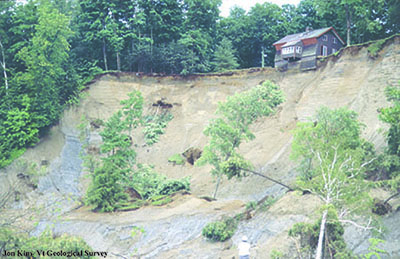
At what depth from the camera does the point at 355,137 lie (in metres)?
22.5

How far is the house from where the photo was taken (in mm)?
38125

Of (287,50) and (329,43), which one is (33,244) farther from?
(329,43)

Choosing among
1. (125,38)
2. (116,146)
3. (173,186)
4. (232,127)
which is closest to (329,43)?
(232,127)

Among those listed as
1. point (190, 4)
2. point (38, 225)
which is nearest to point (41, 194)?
point (38, 225)

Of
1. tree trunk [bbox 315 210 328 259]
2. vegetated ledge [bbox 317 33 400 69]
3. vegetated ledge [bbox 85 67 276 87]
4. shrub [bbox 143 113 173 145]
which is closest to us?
tree trunk [bbox 315 210 328 259]

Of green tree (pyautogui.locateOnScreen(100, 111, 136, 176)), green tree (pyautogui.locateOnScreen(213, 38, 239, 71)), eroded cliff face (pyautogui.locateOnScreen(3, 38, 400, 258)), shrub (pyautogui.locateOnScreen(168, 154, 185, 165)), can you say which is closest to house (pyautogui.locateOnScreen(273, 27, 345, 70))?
eroded cliff face (pyautogui.locateOnScreen(3, 38, 400, 258))

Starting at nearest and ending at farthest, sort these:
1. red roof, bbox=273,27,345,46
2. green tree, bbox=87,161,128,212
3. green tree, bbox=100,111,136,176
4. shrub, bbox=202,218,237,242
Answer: shrub, bbox=202,218,237,242 < green tree, bbox=87,161,128,212 < green tree, bbox=100,111,136,176 < red roof, bbox=273,27,345,46

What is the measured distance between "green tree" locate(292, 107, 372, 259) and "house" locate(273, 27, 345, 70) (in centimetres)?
1569

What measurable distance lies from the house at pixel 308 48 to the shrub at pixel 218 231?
1935cm

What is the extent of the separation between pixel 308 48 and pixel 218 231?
21518 mm

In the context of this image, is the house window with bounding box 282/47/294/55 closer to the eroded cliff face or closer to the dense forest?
the eroded cliff face

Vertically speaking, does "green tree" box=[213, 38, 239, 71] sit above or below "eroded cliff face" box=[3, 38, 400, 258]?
above

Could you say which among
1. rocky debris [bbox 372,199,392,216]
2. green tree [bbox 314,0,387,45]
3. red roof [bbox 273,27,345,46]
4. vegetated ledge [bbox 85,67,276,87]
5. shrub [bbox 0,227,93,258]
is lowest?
rocky debris [bbox 372,199,392,216]

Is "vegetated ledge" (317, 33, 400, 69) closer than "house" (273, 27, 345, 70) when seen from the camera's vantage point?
Yes
